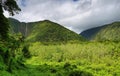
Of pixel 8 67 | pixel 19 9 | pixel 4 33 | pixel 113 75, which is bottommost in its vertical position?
pixel 113 75

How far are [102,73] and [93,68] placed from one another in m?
13.5

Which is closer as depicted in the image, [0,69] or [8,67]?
[0,69]

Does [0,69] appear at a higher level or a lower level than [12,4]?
lower

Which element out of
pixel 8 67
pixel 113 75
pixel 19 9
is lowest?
pixel 113 75

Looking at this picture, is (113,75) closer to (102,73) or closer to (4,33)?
A: (102,73)

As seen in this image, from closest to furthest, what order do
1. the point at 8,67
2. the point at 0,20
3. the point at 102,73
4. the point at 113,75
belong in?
the point at 0,20, the point at 8,67, the point at 113,75, the point at 102,73

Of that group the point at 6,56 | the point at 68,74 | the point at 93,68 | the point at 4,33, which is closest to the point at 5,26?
the point at 4,33

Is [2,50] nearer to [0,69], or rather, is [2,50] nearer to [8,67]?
[8,67]

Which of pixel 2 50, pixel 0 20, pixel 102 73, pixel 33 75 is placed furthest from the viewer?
pixel 102 73

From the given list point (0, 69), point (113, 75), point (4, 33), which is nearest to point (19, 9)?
point (4, 33)

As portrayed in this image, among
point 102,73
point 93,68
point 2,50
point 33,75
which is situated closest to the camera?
point 2,50

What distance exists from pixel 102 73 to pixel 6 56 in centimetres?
13279

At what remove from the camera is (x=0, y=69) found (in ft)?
161

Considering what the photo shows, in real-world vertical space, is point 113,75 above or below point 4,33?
below
